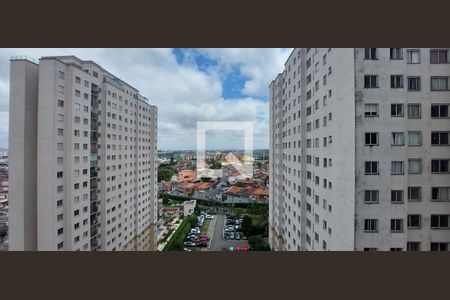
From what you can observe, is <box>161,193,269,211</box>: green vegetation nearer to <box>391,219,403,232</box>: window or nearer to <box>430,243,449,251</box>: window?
<box>430,243,449,251</box>: window

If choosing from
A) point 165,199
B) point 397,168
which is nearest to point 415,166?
point 397,168


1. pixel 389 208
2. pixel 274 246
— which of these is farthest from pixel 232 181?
pixel 389 208

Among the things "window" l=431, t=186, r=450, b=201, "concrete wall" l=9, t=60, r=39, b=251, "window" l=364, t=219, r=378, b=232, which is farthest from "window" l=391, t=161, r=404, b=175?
"concrete wall" l=9, t=60, r=39, b=251

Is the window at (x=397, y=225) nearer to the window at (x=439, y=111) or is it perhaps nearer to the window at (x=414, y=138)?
the window at (x=414, y=138)

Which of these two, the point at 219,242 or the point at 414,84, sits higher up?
the point at 414,84

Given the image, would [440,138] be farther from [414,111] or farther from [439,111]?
[414,111]

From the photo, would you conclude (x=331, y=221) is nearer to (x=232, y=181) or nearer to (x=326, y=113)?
(x=326, y=113)
